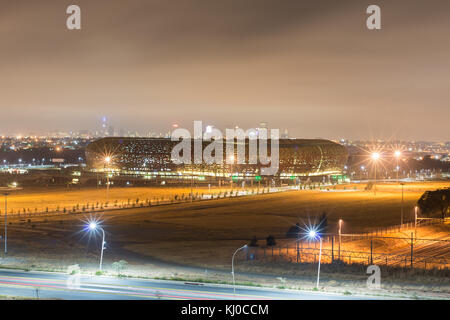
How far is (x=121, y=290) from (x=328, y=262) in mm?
14998

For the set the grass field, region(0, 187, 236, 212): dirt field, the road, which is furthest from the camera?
region(0, 187, 236, 212): dirt field

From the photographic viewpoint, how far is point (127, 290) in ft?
76.9

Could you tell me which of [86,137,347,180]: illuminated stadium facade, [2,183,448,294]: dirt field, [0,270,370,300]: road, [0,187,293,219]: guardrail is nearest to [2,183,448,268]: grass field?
[2,183,448,294]: dirt field

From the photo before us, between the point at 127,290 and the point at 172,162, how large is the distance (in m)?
120

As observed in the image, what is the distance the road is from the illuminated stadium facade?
108 meters

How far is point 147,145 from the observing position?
14825 cm

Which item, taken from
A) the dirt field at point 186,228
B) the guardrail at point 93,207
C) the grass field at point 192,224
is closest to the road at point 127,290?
the dirt field at point 186,228

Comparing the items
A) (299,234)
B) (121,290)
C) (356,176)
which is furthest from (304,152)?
(121,290)

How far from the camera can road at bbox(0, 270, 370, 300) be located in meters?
22.1

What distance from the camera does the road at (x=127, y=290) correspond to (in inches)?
870

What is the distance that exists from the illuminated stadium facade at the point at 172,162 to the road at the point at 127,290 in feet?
355

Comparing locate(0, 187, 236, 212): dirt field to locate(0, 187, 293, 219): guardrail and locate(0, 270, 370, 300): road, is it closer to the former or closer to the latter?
locate(0, 187, 293, 219): guardrail

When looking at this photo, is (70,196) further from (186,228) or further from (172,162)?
(172,162)

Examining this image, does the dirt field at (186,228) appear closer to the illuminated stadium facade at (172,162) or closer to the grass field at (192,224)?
the grass field at (192,224)
